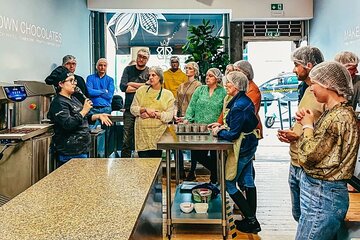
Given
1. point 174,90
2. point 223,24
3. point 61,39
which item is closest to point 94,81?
point 61,39

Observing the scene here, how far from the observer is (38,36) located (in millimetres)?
5008

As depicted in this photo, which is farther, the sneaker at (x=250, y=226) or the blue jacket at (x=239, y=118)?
the sneaker at (x=250, y=226)

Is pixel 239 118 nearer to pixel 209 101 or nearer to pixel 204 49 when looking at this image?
pixel 209 101

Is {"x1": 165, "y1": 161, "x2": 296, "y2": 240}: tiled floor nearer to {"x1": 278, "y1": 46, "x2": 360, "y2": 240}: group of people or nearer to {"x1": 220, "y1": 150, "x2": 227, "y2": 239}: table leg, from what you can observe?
{"x1": 220, "y1": 150, "x2": 227, "y2": 239}: table leg

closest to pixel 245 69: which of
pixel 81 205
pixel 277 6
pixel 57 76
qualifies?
pixel 57 76

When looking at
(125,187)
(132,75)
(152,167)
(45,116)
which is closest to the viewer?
(125,187)

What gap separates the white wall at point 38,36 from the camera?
13.8 feet

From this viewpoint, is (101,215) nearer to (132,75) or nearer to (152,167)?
(152,167)

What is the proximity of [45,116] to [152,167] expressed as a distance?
2675 millimetres

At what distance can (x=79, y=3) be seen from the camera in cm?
679

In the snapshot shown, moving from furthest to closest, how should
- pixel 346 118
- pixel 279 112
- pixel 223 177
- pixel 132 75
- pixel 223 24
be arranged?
pixel 279 112, pixel 223 24, pixel 132 75, pixel 223 177, pixel 346 118

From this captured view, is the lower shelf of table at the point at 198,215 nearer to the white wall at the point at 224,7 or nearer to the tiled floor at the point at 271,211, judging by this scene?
the tiled floor at the point at 271,211

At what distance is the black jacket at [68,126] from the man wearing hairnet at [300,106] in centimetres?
181

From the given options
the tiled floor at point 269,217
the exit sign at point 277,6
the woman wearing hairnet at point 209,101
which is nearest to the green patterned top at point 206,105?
the woman wearing hairnet at point 209,101
